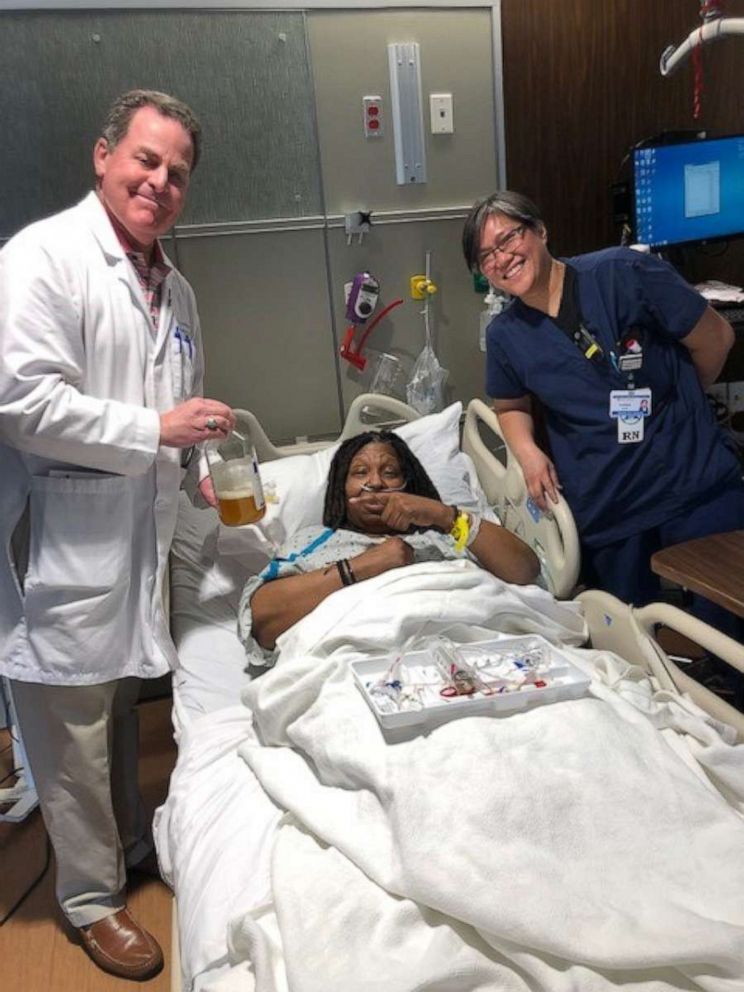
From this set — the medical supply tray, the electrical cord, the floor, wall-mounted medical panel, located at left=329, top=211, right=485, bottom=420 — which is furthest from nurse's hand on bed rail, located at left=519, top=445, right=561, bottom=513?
the electrical cord

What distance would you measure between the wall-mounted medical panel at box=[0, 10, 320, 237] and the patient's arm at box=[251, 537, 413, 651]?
4.64 feet

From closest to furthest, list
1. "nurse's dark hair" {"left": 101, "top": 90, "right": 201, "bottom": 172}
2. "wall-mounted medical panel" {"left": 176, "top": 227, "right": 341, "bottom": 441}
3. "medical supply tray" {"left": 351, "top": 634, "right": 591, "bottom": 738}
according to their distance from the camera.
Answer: "medical supply tray" {"left": 351, "top": 634, "right": 591, "bottom": 738}
"nurse's dark hair" {"left": 101, "top": 90, "right": 201, "bottom": 172}
"wall-mounted medical panel" {"left": 176, "top": 227, "right": 341, "bottom": 441}

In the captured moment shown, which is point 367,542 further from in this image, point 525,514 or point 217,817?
point 217,817

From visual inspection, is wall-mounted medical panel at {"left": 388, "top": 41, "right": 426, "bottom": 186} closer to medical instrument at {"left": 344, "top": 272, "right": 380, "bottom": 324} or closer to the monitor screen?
medical instrument at {"left": 344, "top": 272, "right": 380, "bottom": 324}

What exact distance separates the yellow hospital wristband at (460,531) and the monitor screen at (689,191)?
1619 millimetres

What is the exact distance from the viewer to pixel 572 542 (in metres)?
1.93

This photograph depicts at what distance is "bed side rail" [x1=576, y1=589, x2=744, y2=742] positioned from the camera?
53.3 inches

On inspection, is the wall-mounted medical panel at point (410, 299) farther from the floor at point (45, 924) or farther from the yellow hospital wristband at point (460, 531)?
the floor at point (45, 924)

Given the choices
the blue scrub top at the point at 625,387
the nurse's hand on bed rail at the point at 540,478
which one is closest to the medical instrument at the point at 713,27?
the blue scrub top at the point at 625,387

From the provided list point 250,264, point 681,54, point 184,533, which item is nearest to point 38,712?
point 184,533

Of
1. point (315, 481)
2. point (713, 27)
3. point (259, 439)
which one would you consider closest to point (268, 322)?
point (259, 439)

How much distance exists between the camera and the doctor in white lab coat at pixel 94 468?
1.46 m

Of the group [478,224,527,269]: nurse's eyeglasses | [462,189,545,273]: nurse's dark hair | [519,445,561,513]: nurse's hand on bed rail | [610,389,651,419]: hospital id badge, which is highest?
[462,189,545,273]: nurse's dark hair

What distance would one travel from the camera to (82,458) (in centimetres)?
149
